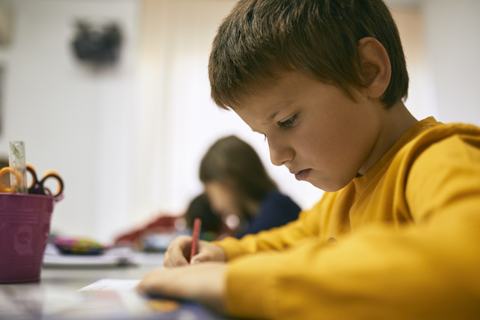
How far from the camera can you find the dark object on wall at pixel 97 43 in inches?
108

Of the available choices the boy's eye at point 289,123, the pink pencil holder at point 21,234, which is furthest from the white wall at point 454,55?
the pink pencil holder at point 21,234

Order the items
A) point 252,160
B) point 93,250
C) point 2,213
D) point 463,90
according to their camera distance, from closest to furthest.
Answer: point 2,213 → point 93,250 → point 252,160 → point 463,90

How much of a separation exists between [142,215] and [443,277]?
8.59ft

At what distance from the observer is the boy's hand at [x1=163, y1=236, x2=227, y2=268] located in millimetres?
588

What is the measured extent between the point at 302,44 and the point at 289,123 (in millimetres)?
109

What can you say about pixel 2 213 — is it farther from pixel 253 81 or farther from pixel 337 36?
pixel 337 36

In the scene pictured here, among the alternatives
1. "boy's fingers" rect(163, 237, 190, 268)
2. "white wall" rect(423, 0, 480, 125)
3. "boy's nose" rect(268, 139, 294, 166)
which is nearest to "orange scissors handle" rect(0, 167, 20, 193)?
"boy's fingers" rect(163, 237, 190, 268)

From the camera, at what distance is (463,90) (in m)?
2.59

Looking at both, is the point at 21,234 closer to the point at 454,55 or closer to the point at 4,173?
the point at 4,173

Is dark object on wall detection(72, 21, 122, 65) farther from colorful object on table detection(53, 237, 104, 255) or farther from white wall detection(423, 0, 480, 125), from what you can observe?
white wall detection(423, 0, 480, 125)

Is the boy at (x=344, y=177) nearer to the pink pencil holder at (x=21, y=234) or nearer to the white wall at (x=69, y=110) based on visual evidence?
the pink pencil holder at (x=21, y=234)

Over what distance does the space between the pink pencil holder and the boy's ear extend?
49 cm

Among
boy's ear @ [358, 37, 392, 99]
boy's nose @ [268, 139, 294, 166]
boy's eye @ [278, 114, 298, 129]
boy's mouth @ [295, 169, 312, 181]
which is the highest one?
boy's ear @ [358, 37, 392, 99]

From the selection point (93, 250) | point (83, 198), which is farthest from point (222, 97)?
point (83, 198)
